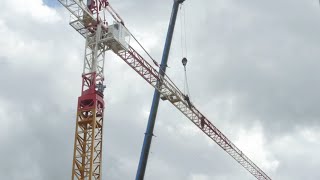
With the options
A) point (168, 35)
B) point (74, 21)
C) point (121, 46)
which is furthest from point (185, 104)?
point (74, 21)

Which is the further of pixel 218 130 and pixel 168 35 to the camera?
pixel 218 130

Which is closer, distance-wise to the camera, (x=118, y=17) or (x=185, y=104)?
(x=118, y=17)

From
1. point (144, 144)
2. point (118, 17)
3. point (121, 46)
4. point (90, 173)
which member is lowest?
point (90, 173)

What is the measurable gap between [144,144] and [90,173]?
10149 mm

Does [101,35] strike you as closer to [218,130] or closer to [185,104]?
[185,104]

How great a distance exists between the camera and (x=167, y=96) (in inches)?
2522

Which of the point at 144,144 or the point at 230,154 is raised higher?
the point at 230,154

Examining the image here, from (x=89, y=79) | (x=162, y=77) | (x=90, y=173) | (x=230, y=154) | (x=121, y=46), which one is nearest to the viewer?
(x=90, y=173)

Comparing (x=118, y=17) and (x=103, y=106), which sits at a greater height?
(x=118, y=17)

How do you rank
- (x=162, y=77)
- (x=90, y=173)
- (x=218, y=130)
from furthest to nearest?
(x=218, y=130) < (x=162, y=77) < (x=90, y=173)

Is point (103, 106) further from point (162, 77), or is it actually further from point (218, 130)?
point (218, 130)

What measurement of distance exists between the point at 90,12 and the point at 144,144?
1504 centimetres

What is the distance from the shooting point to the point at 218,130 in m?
77.1

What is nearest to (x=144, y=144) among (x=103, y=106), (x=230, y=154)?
(x=103, y=106)
